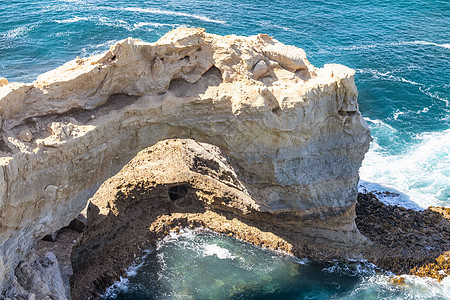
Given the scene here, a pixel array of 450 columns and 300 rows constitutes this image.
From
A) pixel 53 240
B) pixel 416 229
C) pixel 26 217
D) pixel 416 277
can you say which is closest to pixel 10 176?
pixel 26 217

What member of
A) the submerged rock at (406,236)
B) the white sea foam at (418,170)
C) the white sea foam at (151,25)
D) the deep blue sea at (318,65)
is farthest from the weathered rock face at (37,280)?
the white sea foam at (151,25)

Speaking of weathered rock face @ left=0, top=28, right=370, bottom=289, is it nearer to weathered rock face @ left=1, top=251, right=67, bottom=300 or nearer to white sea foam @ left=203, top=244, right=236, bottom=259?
weathered rock face @ left=1, top=251, right=67, bottom=300

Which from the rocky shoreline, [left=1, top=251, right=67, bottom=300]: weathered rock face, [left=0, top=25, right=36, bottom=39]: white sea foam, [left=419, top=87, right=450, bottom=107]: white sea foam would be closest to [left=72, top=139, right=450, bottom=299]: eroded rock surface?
the rocky shoreline

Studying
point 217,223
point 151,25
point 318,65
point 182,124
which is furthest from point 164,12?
point 182,124

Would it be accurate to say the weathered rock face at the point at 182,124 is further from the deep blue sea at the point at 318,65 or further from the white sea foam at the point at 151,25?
the white sea foam at the point at 151,25

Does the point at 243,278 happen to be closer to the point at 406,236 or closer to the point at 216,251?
the point at 216,251

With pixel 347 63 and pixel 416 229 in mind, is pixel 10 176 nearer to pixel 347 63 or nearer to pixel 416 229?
pixel 416 229
